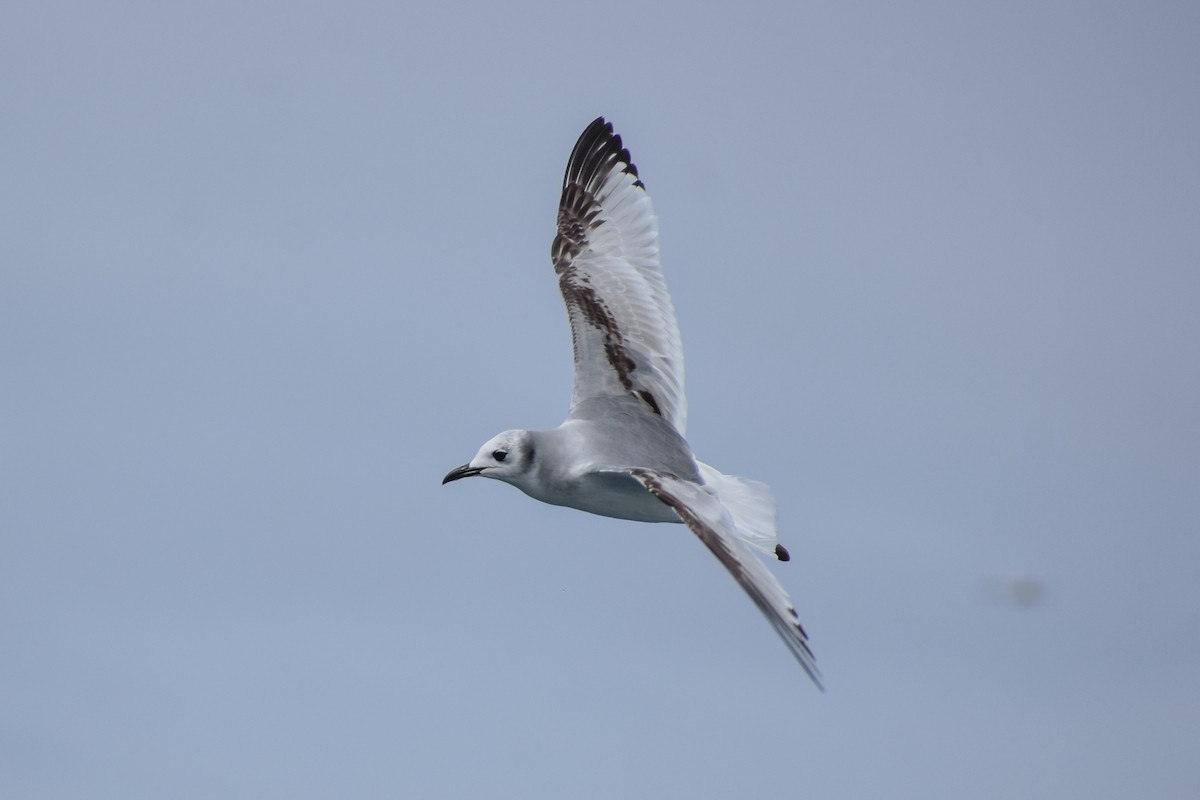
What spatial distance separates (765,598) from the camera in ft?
24.3

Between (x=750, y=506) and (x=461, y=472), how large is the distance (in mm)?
1943

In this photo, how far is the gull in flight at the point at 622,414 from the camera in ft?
28.6

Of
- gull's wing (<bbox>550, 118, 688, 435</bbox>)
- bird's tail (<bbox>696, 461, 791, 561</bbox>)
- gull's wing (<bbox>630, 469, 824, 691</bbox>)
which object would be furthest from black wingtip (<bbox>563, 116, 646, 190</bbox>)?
gull's wing (<bbox>630, 469, 824, 691</bbox>)

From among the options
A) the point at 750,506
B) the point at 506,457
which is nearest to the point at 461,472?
the point at 506,457

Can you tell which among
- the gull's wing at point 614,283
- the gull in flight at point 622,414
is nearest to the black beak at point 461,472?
the gull in flight at point 622,414

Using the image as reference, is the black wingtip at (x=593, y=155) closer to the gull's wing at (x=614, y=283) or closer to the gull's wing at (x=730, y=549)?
the gull's wing at (x=614, y=283)

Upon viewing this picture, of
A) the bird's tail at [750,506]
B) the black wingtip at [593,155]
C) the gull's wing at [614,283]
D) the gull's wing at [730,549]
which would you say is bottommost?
the gull's wing at [730,549]

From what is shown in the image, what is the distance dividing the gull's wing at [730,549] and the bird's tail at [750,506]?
886mm

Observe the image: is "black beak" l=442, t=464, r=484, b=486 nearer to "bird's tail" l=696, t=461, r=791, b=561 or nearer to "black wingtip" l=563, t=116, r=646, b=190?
"bird's tail" l=696, t=461, r=791, b=561

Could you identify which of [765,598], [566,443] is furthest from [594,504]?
[765,598]

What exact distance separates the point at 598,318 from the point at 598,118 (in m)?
2.54

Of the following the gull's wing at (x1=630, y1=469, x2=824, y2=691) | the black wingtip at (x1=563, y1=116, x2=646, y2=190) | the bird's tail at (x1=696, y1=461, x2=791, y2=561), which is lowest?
the gull's wing at (x1=630, y1=469, x2=824, y2=691)

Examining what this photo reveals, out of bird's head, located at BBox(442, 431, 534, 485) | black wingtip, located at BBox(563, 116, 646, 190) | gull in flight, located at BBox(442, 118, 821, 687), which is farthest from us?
black wingtip, located at BBox(563, 116, 646, 190)

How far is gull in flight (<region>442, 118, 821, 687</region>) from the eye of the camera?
28.6 feet
